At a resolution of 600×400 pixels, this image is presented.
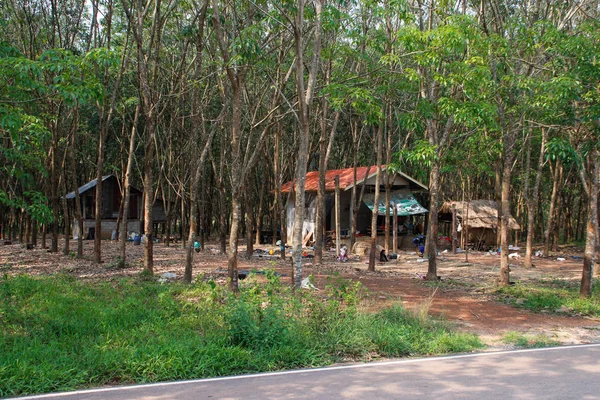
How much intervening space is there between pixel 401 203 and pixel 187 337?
2064 cm

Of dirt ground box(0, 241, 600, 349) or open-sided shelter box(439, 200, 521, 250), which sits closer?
dirt ground box(0, 241, 600, 349)

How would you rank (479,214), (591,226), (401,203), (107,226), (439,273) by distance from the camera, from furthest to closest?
(107,226), (479,214), (401,203), (439,273), (591,226)

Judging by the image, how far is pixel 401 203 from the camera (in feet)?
88.3

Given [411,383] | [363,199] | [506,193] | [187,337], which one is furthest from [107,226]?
[411,383]

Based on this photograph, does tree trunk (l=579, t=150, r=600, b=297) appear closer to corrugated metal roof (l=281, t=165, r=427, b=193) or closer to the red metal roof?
corrugated metal roof (l=281, t=165, r=427, b=193)

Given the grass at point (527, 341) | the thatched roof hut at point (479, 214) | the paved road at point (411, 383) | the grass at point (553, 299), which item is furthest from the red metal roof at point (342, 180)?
the paved road at point (411, 383)

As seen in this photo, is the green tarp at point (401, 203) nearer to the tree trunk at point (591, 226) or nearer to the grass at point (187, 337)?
the tree trunk at point (591, 226)

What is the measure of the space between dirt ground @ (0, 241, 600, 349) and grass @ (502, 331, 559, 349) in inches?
5.5

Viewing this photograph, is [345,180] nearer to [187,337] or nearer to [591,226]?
[591,226]

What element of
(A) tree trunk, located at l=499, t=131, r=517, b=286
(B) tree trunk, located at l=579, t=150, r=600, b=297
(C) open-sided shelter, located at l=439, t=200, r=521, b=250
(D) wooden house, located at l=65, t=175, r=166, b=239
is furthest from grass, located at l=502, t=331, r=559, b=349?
(D) wooden house, located at l=65, t=175, r=166, b=239

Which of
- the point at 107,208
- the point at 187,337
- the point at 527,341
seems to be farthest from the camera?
the point at 107,208

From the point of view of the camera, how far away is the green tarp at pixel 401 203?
25953 millimetres

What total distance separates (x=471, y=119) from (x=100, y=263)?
470 inches

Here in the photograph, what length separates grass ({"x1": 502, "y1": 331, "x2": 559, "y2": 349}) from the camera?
8258 mm
